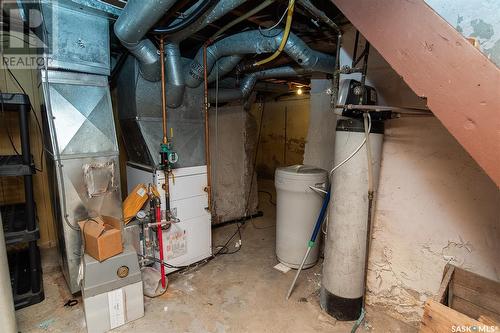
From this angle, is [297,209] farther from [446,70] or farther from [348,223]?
[446,70]

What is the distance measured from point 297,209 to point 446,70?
61.2 inches

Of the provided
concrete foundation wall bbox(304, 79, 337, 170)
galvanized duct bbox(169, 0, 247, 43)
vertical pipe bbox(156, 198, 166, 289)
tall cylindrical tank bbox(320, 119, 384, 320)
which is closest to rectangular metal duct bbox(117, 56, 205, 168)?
vertical pipe bbox(156, 198, 166, 289)

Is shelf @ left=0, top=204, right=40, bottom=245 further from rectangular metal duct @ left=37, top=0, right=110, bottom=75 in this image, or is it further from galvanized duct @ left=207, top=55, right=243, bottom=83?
galvanized duct @ left=207, top=55, right=243, bottom=83

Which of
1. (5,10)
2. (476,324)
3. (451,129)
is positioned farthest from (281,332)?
(5,10)

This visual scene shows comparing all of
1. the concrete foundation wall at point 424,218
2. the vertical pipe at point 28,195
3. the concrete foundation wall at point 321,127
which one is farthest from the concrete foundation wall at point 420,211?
the vertical pipe at point 28,195

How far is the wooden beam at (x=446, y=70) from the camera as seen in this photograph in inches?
38.3

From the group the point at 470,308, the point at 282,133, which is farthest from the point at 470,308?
the point at 282,133

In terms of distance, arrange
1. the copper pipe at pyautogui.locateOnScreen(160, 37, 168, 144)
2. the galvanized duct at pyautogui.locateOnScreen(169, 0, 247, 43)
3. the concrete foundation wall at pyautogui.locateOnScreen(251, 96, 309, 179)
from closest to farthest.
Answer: the galvanized duct at pyautogui.locateOnScreen(169, 0, 247, 43), the copper pipe at pyautogui.locateOnScreen(160, 37, 168, 144), the concrete foundation wall at pyautogui.locateOnScreen(251, 96, 309, 179)

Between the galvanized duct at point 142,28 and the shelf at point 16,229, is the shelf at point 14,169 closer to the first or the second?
the shelf at point 16,229

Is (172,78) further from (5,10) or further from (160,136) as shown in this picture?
(5,10)

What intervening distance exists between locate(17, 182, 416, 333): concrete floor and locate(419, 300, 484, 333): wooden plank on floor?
62 cm

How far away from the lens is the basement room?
1275mm

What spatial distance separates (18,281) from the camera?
203 cm

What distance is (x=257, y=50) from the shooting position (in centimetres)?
196
